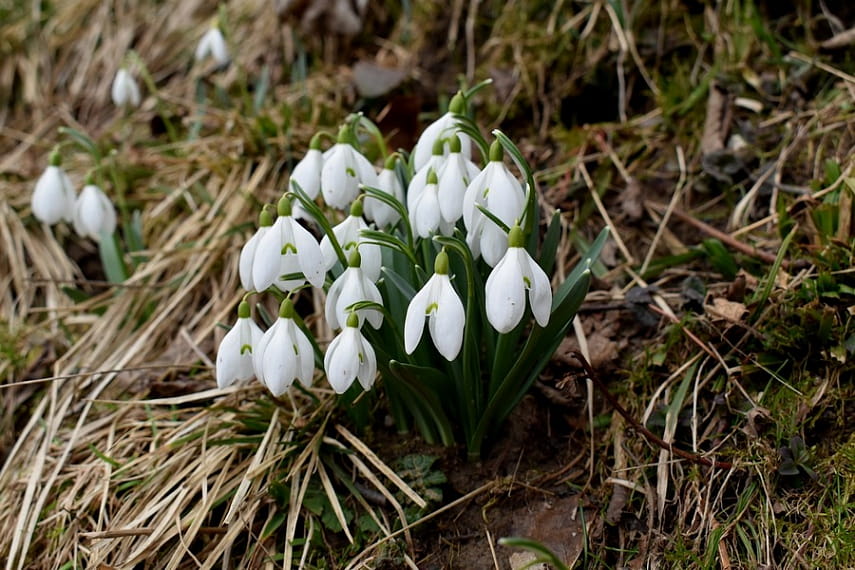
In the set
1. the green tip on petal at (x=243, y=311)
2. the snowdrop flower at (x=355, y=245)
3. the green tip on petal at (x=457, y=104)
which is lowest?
the green tip on petal at (x=243, y=311)

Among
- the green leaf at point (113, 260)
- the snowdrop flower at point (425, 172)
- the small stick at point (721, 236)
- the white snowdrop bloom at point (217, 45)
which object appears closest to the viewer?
the snowdrop flower at point (425, 172)

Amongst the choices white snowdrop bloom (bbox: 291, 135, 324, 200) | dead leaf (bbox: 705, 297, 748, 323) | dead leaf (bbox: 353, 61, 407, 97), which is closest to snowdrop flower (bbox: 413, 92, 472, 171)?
white snowdrop bloom (bbox: 291, 135, 324, 200)

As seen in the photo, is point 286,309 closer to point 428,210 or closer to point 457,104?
point 428,210

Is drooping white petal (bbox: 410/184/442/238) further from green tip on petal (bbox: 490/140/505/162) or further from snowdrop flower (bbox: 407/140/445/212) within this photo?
green tip on petal (bbox: 490/140/505/162)

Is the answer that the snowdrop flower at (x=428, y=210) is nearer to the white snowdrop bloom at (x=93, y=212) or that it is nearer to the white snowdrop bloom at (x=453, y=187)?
the white snowdrop bloom at (x=453, y=187)

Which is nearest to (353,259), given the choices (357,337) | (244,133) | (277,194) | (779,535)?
(357,337)

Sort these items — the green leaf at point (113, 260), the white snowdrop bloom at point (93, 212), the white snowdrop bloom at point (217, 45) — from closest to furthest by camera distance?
the white snowdrop bloom at point (93, 212) < the green leaf at point (113, 260) < the white snowdrop bloom at point (217, 45)

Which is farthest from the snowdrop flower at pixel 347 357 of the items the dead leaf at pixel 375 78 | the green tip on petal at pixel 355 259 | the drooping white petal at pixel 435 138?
the dead leaf at pixel 375 78

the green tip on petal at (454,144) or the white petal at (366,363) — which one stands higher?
the green tip on petal at (454,144)
